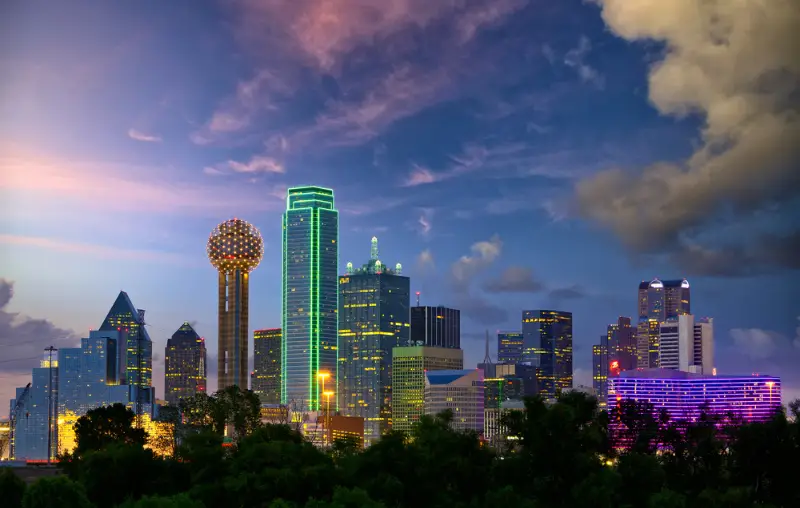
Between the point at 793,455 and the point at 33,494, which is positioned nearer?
the point at 33,494

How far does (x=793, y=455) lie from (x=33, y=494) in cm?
3828

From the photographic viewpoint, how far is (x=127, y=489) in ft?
202

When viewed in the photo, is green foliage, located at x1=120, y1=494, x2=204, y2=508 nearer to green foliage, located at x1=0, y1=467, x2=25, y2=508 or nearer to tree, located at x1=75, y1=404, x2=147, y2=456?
green foliage, located at x1=0, y1=467, x2=25, y2=508

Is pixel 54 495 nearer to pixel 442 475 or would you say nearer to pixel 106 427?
pixel 442 475

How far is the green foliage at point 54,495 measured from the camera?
170ft

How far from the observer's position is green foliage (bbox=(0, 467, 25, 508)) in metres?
57.2

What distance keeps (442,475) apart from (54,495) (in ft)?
59.6

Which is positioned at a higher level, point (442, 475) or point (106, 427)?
point (442, 475)

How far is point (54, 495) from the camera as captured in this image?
52219mm

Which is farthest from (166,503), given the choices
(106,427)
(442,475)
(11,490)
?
(106,427)

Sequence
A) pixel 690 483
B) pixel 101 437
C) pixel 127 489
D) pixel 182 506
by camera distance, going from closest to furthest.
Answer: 1. pixel 182 506
2. pixel 127 489
3. pixel 690 483
4. pixel 101 437

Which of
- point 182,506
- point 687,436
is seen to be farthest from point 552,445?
point 687,436

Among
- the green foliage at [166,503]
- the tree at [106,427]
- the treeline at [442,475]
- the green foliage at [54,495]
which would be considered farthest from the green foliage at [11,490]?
the tree at [106,427]

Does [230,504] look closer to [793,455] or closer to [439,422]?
[439,422]
